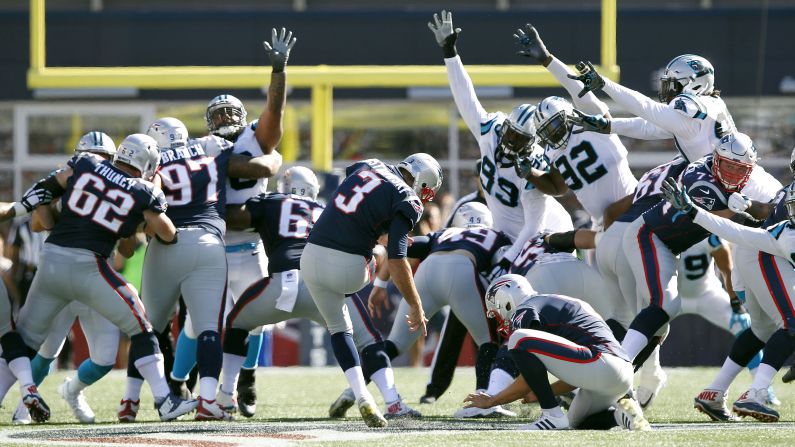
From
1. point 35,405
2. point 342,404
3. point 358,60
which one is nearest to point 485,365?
point 342,404

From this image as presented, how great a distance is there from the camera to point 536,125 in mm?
7641

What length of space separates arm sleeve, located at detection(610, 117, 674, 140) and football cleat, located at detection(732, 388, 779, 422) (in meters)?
1.61

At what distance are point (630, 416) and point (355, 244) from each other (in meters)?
1.58

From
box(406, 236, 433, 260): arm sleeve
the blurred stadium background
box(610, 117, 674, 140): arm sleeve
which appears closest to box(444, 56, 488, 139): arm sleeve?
box(406, 236, 433, 260): arm sleeve

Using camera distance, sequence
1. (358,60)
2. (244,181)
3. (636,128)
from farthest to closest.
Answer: (358,60), (244,181), (636,128)

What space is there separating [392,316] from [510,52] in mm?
4288

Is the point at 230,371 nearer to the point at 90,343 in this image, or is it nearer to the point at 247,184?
the point at 90,343

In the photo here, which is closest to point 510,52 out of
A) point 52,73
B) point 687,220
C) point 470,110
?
point 52,73

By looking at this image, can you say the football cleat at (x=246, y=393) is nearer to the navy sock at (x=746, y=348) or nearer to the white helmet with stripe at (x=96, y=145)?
the white helmet with stripe at (x=96, y=145)

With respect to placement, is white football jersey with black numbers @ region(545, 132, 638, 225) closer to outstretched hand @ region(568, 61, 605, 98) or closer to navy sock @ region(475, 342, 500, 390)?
outstretched hand @ region(568, 61, 605, 98)

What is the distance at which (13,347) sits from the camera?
7.29 metres

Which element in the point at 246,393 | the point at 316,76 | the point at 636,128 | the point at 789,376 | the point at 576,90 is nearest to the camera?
the point at 636,128

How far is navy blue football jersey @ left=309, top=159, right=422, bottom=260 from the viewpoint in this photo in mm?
6801

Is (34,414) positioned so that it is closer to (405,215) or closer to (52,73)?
(405,215)
